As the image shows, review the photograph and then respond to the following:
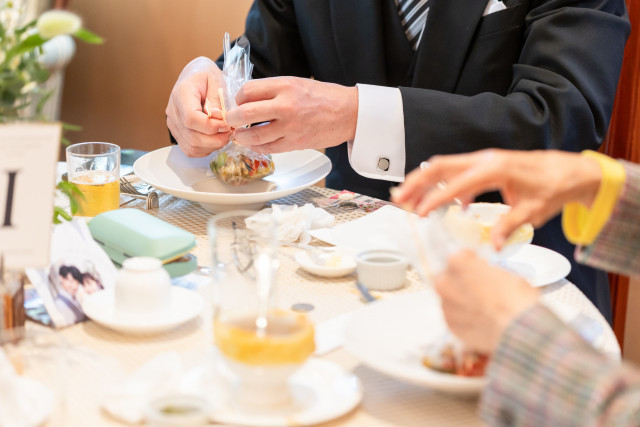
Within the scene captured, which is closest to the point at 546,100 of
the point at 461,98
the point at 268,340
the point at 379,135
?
the point at 461,98

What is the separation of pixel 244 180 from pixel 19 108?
73 cm

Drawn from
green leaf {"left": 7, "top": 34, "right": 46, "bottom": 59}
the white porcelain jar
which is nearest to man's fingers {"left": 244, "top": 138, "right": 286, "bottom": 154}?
the white porcelain jar

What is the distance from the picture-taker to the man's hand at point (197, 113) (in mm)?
1668

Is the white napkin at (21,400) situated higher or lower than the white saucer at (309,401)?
lower

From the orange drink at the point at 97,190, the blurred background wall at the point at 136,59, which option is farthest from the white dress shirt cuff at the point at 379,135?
the blurred background wall at the point at 136,59

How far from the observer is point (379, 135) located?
1708 millimetres

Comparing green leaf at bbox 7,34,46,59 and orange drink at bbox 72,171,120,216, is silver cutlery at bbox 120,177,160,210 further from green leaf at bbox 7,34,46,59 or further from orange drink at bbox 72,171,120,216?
green leaf at bbox 7,34,46,59

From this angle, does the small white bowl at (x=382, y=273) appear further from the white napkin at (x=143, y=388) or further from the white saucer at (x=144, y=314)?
the white napkin at (x=143, y=388)

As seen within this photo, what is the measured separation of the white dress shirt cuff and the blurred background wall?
1.89m

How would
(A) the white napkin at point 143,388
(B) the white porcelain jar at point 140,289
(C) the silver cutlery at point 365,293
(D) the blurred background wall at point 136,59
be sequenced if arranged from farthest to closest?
1. (D) the blurred background wall at point 136,59
2. (C) the silver cutlery at point 365,293
3. (B) the white porcelain jar at point 140,289
4. (A) the white napkin at point 143,388

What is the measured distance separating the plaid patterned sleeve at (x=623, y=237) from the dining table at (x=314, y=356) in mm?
128

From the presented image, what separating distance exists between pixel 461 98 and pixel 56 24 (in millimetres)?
982

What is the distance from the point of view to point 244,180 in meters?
1.70

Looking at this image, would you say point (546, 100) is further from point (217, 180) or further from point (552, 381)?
point (552, 381)
